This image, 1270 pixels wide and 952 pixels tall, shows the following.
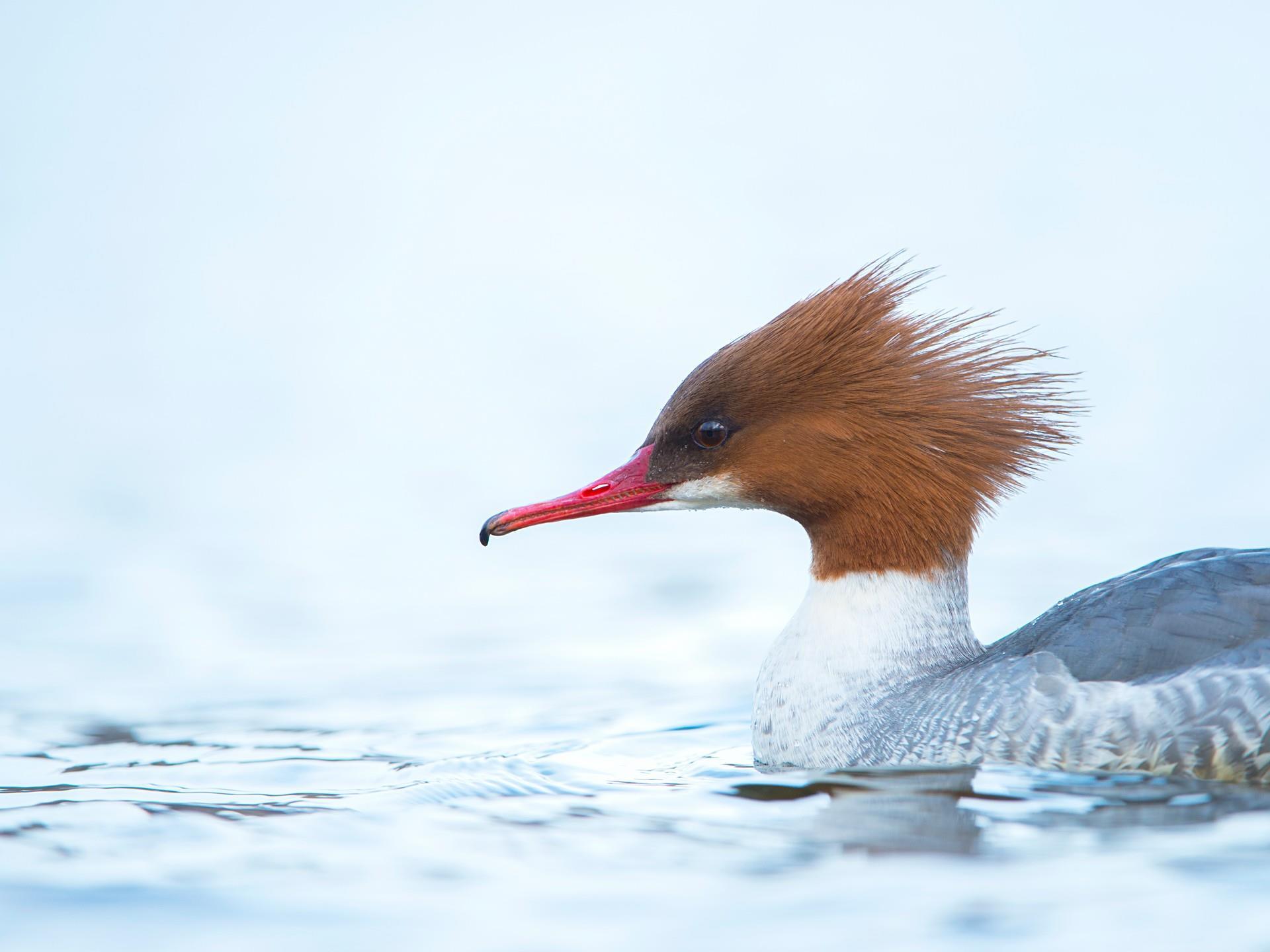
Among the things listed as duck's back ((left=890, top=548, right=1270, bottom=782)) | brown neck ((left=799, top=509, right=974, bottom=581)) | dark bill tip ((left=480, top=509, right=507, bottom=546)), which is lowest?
duck's back ((left=890, top=548, right=1270, bottom=782))

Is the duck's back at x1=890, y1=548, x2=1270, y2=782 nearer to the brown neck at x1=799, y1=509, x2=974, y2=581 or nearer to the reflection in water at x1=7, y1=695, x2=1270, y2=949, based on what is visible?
the reflection in water at x1=7, y1=695, x2=1270, y2=949

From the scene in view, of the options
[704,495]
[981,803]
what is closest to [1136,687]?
[981,803]

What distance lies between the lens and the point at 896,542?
5949 mm

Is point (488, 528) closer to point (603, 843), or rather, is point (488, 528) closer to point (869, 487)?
point (869, 487)

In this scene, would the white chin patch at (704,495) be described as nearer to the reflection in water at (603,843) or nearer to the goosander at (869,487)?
the goosander at (869,487)

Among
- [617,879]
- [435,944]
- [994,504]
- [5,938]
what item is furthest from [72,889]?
[994,504]

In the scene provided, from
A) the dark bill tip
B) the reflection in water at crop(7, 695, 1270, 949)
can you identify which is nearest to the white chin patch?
the dark bill tip

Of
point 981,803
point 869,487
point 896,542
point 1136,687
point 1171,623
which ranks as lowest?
point 981,803

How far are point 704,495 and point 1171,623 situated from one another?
1.66 m

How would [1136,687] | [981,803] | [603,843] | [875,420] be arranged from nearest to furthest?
[603,843], [981,803], [1136,687], [875,420]

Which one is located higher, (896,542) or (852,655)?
(896,542)

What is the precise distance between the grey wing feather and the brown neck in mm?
473

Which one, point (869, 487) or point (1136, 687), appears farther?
point (869, 487)

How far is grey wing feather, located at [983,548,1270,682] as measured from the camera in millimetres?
5309
